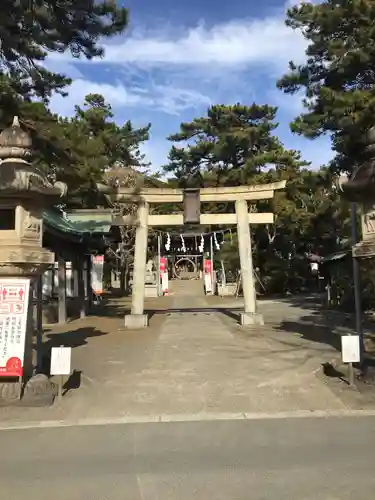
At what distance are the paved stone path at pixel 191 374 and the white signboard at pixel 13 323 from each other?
0.72m

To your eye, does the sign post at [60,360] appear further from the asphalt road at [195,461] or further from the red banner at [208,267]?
the red banner at [208,267]

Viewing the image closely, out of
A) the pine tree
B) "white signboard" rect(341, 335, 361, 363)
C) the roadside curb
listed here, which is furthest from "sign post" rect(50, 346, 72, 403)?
the pine tree

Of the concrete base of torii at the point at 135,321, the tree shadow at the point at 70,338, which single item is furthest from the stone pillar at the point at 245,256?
the tree shadow at the point at 70,338

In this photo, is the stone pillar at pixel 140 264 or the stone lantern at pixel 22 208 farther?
the stone pillar at pixel 140 264

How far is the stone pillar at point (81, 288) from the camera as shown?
21.8m

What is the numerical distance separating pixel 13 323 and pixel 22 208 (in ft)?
6.61

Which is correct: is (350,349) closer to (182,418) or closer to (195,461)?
(182,418)

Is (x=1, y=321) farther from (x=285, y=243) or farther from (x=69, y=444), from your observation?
(x=285, y=243)

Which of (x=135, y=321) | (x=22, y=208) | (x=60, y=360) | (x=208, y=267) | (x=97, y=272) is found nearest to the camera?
(x=60, y=360)

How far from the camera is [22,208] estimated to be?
9133 mm

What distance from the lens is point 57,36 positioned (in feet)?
41.9

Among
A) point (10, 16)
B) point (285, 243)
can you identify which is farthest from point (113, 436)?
point (285, 243)

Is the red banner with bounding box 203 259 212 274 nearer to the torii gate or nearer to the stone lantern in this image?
the torii gate

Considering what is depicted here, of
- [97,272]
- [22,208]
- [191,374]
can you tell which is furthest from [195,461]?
[97,272]
